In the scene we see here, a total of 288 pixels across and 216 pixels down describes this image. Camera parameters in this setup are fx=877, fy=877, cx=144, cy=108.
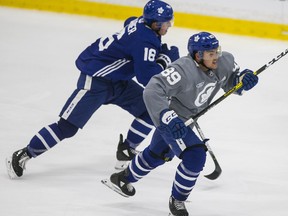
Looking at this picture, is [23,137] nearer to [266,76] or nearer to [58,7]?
[266,76]

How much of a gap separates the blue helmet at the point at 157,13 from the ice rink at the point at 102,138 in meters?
0.93

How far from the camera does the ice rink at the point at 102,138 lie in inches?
184

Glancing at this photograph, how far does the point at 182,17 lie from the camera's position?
7.79m

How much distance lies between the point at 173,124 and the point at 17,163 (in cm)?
122

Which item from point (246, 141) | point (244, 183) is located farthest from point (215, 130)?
point (244, 183)

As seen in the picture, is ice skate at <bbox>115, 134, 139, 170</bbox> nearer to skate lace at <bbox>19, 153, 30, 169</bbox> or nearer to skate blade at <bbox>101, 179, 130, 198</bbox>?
skate blade at <bbox>101, 179, 130, 198</bbox>

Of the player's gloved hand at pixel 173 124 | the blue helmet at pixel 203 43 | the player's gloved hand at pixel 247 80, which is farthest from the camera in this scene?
the player's gloved hand at pixel 247 80

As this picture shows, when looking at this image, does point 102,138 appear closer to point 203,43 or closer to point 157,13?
point 157,13

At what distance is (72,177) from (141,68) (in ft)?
2.59

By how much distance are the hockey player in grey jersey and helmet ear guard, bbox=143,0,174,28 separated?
1.73 feet

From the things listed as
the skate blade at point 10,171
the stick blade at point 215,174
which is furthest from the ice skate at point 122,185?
the skate blade at point 10,171

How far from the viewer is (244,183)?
5.00m

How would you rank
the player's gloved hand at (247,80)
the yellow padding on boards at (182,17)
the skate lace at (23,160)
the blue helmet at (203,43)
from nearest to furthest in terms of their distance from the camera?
1. the blue helmet at (203,43)
2. the player's gloved hand at (247,80)
3. the skate lace at (23,160)
4. the yellow padding on boards at (182,17)

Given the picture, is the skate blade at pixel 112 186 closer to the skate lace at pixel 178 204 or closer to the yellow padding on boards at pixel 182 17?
the skate lace at pixel 178 204
